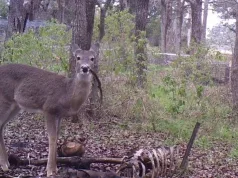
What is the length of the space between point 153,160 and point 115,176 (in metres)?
0.50

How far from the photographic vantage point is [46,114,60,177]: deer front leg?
20.1 ft

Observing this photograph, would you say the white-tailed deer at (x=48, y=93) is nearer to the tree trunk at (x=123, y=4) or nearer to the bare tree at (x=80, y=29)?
the bare tree at (x=80, y=29)

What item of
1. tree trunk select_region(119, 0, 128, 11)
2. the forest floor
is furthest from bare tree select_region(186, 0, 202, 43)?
the forest floor

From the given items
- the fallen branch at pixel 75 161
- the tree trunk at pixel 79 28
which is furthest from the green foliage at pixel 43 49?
the fallen branch at pixel 75 161

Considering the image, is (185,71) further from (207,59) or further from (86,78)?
(86,78)

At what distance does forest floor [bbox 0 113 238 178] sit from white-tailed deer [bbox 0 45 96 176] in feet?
1.62

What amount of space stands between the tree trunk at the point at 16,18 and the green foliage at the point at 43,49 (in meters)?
4.32

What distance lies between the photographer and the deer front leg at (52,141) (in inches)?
242

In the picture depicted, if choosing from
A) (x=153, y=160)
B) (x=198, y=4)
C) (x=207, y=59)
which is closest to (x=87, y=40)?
(x=207, y=59)

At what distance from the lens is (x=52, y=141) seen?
6.22 metres

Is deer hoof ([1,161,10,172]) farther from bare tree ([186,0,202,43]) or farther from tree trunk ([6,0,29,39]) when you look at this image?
bare tree ([186,0,202,43])

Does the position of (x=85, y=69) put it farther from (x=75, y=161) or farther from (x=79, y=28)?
(x=79, y=28)

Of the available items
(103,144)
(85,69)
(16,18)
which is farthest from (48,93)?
(16,18)

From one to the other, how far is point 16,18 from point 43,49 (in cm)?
562
